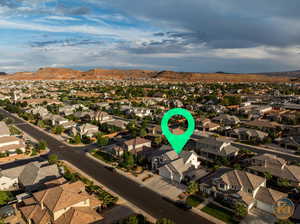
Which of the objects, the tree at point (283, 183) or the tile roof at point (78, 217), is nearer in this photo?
the tile roof at point (78, 217)

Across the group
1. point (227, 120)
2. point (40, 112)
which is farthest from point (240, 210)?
point (40, 112)

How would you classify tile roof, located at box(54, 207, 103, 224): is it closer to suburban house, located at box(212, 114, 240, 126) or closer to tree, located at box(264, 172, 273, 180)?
→ tree, located at box(264, 172, 273, 180)

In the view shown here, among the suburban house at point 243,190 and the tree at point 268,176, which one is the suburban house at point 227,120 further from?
the suburban house at point 243,190

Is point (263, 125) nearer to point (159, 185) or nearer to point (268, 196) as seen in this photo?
point (268, 196)

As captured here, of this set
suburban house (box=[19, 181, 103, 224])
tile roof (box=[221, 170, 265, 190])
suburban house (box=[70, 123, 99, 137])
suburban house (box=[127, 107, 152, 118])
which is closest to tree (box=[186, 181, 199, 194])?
tile roof (box=[221, 170, 265, 190])

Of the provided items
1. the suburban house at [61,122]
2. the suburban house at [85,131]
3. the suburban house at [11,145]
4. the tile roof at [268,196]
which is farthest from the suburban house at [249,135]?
the suburban house at [11,145]

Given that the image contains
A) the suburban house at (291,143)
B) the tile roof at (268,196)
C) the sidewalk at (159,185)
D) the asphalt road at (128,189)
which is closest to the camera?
the asphalt road at (128,189)
